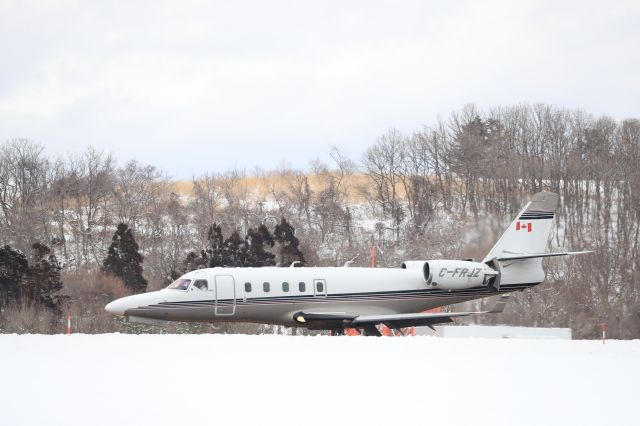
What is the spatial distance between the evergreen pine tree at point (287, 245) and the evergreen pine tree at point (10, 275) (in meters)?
16.6

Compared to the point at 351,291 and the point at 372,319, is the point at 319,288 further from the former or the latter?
the point at 372,319

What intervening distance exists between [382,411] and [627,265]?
54.5 metres

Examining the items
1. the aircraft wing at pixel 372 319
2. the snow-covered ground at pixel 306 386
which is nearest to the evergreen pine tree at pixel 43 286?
the aircraft wing at pixel 372 319

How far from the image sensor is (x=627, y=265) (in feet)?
197

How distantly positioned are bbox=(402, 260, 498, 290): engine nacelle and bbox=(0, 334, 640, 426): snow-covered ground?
1464 centimetres

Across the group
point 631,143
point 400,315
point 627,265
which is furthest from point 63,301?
point 631,143

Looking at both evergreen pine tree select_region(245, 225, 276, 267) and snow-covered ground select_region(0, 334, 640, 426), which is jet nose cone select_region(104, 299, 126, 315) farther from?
evergreen pine tree select_region(245, 225, 276, 267)

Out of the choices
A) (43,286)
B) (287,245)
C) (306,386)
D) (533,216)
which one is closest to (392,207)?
(287,245)

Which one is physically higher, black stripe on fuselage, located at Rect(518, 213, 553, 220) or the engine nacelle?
black stripe on fuselage, located at Rect(518, 213, 553, 220)

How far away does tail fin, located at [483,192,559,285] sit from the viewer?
103 feet

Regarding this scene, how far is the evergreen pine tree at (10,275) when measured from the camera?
5153 cm

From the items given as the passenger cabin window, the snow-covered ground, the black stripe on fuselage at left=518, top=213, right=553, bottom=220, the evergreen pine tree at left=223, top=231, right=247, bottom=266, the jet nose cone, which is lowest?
the snow-covered ground

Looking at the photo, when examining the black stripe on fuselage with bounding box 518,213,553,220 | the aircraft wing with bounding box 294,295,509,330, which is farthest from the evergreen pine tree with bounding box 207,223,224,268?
the black stripe on fuselage with bounding box 518,213,553,220

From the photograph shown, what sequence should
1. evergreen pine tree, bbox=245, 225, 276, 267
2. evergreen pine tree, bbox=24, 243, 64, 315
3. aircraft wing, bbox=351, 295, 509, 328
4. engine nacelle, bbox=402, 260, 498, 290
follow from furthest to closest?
1. evergreen pine tree, bbox=245, 225, 276, 267
2. evergreen pine tree, bbox=24, 243, 64, 315
3. engine nacelle, bbox=402, 260, 498, 290
4. aircraft wing, bbox=351, 295, 509, 328
